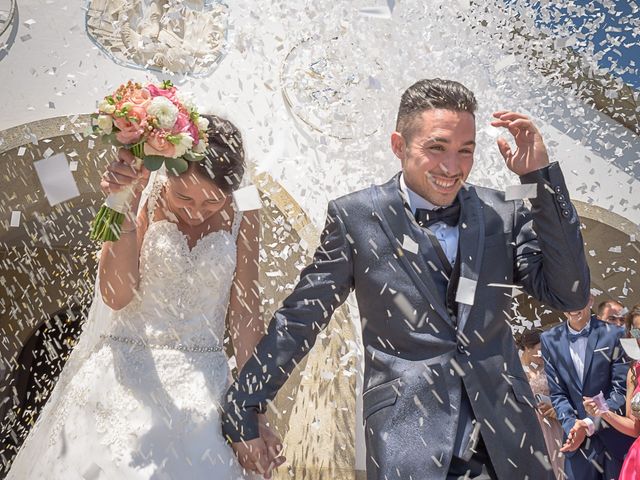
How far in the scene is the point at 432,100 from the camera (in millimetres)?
2973

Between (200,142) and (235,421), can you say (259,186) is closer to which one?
(200,142)

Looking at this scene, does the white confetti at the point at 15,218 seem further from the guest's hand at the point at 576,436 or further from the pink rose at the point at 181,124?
the guest's hand at the point at 576,436

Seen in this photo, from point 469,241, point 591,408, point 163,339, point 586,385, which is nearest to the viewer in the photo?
point 469,241

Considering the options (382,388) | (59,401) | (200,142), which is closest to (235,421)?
(382,388)

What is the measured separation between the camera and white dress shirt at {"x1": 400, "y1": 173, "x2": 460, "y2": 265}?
2.93 metres

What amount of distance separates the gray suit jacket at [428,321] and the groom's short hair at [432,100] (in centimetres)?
23

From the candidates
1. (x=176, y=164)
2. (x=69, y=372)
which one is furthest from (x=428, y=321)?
(x=69, y=372)

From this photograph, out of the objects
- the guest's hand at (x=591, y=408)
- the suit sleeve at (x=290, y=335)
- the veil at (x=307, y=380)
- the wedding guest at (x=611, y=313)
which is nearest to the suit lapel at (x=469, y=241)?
the suit sleeve at (x=290, y=335)

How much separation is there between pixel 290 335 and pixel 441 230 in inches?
25.0

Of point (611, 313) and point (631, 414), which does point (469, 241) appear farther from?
point (611, 313)

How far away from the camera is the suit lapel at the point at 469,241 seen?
9.14 ft

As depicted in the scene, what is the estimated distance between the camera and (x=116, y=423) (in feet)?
11.3

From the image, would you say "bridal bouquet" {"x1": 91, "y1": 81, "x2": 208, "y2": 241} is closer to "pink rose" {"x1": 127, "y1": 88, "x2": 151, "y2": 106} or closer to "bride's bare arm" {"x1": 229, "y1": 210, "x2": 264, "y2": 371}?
"pink rose" {"x1": 127, "y1": 88, "x2": 151, "y2": 106}

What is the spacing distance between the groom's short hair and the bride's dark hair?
0.95 metres
